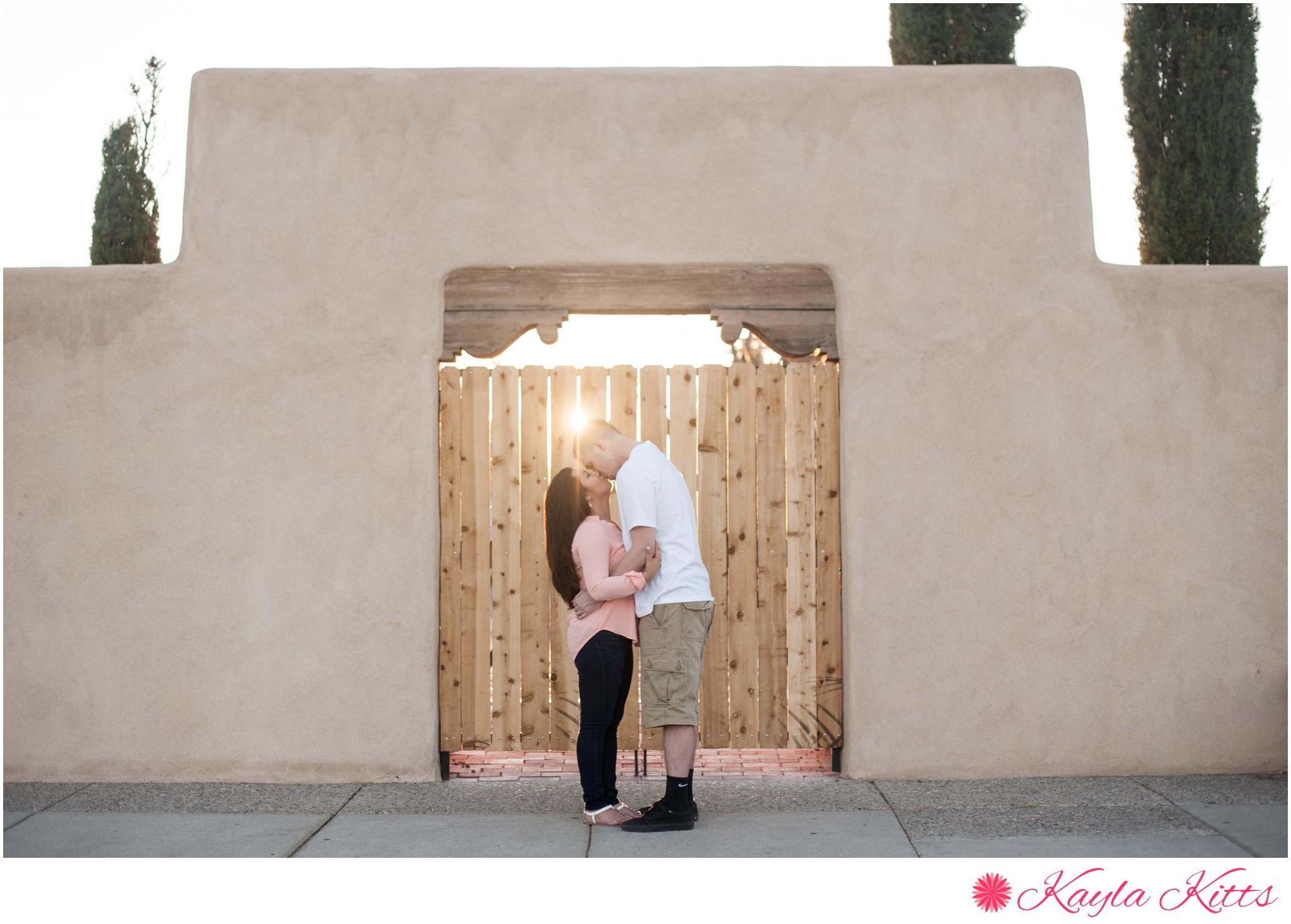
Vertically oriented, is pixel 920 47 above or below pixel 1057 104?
above

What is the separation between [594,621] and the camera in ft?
14.8

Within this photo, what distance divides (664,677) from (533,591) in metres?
1.28

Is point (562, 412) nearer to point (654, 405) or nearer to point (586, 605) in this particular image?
point (654, 405)

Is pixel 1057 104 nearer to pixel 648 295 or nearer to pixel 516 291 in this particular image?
pixel 648 295

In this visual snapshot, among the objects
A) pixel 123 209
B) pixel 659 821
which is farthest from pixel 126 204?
pixel 659 821

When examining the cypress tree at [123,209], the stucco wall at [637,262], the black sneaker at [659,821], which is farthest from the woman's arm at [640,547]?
the cypress tree at [123,209]

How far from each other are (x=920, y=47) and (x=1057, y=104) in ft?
11.8

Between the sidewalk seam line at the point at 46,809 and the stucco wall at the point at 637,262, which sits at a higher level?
the stucco wall at the point at 637,262

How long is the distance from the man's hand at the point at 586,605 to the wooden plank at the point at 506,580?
105cm

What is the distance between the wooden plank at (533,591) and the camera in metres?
5.52

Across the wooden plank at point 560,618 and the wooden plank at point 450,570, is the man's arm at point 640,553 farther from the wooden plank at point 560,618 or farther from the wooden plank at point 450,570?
the wooden plank at point 450,570

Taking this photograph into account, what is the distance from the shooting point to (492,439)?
18.1 ft

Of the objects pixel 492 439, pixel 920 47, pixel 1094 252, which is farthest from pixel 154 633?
pixel 920 47
